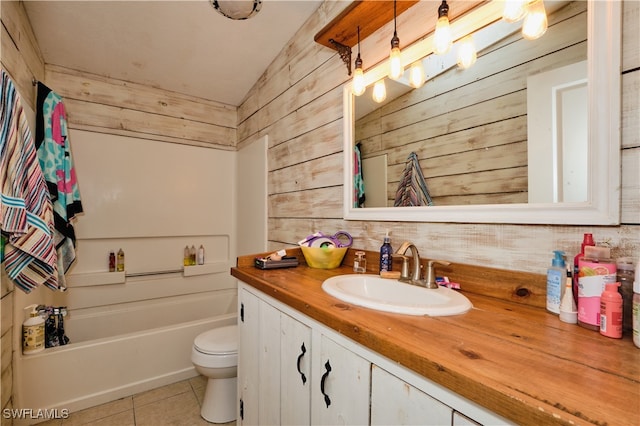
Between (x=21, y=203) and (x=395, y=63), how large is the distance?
1.67 m

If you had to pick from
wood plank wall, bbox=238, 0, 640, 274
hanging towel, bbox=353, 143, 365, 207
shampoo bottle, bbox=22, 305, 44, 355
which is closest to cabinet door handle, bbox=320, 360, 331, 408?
wood plank wall, bbox=238, 0, 640, 274

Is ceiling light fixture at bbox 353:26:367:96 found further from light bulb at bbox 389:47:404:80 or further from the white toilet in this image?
the white toilet

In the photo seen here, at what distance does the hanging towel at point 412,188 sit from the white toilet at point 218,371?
4.09ft

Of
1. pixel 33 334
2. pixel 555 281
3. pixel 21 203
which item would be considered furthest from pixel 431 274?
pixel 33 334

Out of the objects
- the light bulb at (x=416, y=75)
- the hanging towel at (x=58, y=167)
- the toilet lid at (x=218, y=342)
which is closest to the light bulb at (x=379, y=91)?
the light bulb at (x=416, y=75)

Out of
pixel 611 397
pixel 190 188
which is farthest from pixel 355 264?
pixel 190 188

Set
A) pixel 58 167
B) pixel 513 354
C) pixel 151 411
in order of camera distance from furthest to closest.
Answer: pixel 58 167 → pixel 151 411 → pixel 513 354

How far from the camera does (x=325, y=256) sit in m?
1.46

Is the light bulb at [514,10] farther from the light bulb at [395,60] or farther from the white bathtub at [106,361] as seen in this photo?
the white bathtub at [106,361]

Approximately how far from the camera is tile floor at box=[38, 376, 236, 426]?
5.49ft

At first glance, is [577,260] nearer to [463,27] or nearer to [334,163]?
[463,27]

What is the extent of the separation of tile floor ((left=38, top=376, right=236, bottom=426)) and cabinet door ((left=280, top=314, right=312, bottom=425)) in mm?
925

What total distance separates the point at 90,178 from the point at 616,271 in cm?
305

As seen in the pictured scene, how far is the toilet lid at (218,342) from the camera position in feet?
5.41
